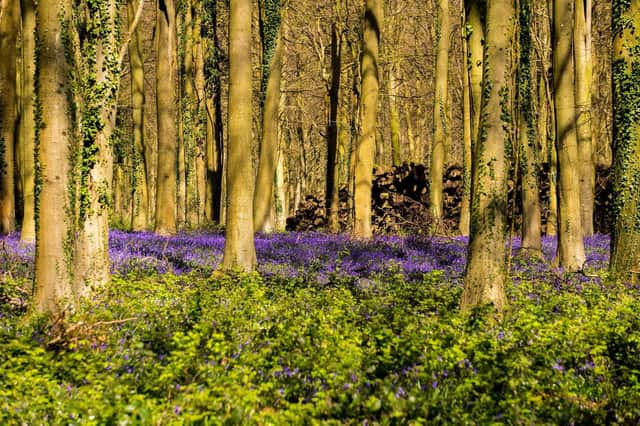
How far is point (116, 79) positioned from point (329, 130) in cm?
1441

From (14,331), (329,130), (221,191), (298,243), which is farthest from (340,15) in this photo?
(14,331)

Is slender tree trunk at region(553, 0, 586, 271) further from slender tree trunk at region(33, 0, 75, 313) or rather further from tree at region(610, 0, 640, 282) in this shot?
slender tree trunk at region(33, 0, 75, 313)

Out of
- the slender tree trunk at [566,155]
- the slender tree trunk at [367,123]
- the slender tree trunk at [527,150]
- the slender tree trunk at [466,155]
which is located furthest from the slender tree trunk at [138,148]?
the slender tree trunk at [566,155]

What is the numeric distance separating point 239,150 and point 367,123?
625 cm

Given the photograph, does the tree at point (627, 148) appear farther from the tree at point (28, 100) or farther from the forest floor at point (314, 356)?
the tree at point (28, 100)

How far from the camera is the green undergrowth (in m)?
3.96

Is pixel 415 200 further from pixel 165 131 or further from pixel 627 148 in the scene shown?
pixel 627 148

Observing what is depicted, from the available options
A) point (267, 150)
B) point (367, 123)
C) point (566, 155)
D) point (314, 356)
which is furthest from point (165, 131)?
point (314, 356)

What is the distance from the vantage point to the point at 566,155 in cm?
1088

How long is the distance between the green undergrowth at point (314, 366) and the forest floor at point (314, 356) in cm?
2

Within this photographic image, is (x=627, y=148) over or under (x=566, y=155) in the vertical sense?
under

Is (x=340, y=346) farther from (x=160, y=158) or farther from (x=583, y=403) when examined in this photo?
(x=160, y=158)

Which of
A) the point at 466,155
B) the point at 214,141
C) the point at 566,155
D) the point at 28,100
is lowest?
the point at 566,155

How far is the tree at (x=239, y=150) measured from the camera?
31.1 feet
